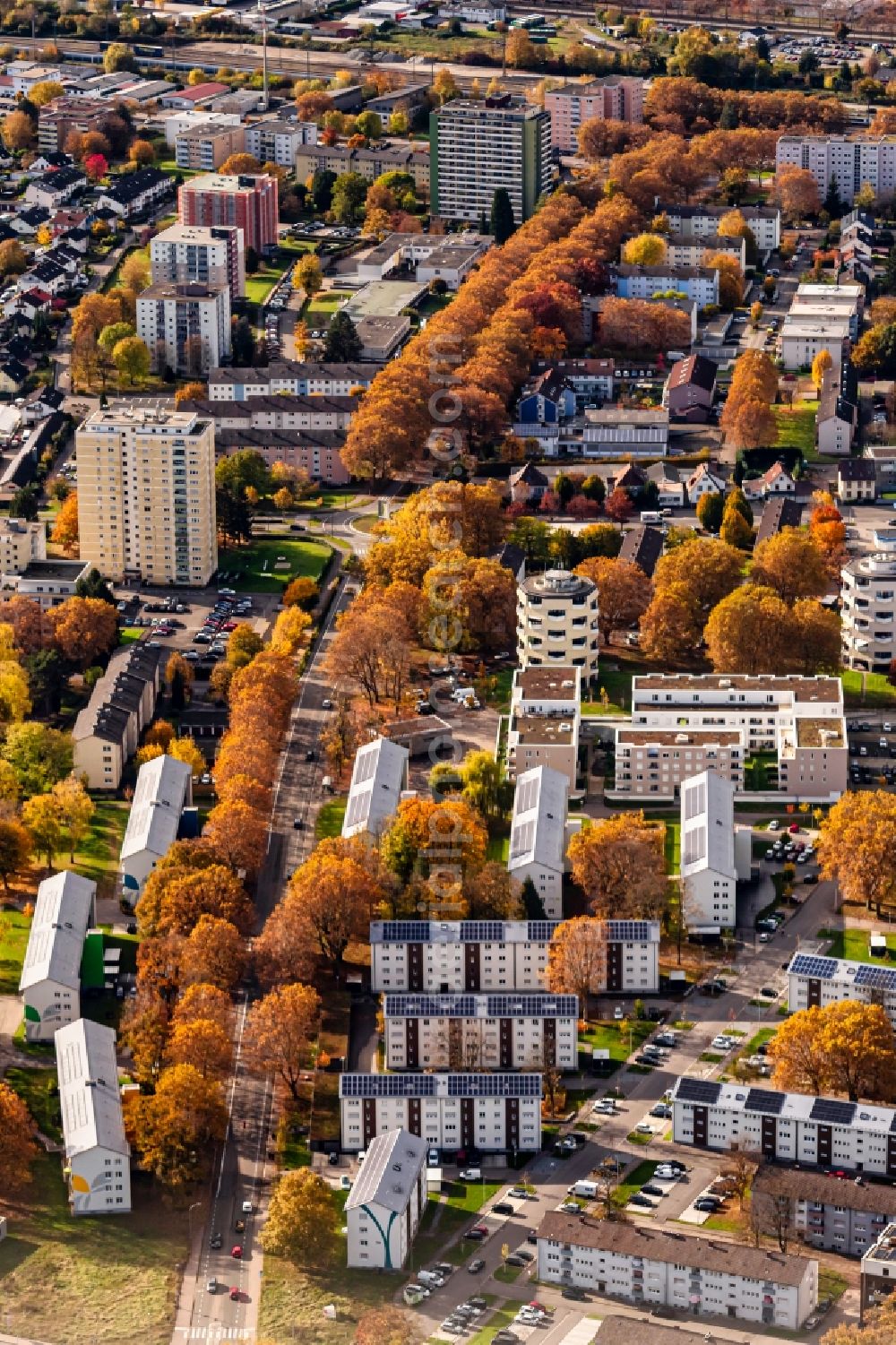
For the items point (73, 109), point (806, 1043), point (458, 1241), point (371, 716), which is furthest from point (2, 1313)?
point (73, 109)

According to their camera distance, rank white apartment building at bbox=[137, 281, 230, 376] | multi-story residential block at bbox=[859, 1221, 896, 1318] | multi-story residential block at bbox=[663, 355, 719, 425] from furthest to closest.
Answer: white apartment building at bbox=[137, 281, 230, 376], multi-story residential block at bbox=[663, 355, 719, 425], multi-story residential block at bbox=[859, 1221, 896, 1318]

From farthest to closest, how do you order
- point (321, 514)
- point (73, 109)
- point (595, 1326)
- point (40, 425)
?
point (73, 109) < point (40, 425) < point (321, 514) < point (595, 1326)

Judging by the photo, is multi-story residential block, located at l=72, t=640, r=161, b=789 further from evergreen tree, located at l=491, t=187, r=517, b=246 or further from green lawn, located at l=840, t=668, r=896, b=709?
evergreen tree, located at l=491, t=187, r=517, b=246

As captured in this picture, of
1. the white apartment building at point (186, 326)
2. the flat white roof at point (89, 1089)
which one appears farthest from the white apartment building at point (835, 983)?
the white apartment building at point (186, 326)

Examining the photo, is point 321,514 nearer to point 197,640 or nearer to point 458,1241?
point 197,640

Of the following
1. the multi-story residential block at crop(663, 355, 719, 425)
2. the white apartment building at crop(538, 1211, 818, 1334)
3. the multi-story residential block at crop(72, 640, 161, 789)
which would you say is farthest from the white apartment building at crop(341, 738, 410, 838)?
the multi-story residential block at crop(663, 355, 719, 425)

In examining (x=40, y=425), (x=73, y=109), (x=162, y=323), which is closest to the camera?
(x=40, y=425)
